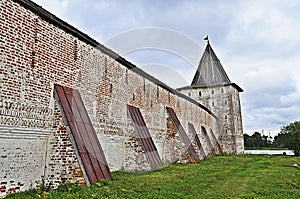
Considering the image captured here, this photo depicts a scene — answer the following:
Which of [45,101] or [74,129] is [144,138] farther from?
[45,101]

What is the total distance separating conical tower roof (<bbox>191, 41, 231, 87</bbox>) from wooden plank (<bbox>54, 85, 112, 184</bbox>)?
22.5 m

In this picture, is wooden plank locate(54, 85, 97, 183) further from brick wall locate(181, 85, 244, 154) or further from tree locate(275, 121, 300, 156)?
tree locate(275, 121, 300, 156)

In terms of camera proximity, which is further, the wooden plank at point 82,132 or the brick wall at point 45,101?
the wooden plank at point 82,132

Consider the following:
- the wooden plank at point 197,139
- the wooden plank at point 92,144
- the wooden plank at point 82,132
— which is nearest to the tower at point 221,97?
the wooden plank at point 197,139

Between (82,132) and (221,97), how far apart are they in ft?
75.9

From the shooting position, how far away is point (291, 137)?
2797 cm

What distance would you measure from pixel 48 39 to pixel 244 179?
681cm

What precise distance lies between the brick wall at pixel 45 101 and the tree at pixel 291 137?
75.2 ft

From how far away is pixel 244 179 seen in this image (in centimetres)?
854

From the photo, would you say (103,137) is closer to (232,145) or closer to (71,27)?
(71,27)

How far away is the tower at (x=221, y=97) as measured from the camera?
27203 millimetres

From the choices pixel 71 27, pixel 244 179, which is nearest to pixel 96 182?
pixel 71 27

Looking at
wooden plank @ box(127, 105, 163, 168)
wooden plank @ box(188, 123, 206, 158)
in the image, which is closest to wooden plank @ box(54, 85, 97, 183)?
wooden plank @ box(127, 105, 163, 168)

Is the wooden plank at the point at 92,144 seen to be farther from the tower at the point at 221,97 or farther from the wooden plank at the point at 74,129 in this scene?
the tower at the point at 221,97
